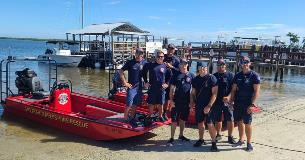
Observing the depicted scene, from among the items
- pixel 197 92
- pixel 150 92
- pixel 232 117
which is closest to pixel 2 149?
pixel 150 92

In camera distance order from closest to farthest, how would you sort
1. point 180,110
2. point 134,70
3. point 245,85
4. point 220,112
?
point 245,85 < point 220,112 < point 180,110 < point 134,70

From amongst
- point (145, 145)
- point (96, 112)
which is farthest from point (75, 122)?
point (145, 145)

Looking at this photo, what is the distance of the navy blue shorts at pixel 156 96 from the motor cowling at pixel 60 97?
3.48 meters

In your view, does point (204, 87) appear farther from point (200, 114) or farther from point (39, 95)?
point (39, 95)

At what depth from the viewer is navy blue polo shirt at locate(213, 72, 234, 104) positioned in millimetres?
7859

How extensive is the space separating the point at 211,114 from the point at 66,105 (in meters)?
5.22

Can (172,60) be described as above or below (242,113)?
above

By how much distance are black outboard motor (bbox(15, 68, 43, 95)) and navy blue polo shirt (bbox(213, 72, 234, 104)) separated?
251 inches

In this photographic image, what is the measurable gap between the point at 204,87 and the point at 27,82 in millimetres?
6421

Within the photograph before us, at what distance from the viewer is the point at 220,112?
7973mm

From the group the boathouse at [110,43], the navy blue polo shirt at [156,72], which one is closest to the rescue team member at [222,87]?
the navy blue polo shirt at [156,72]

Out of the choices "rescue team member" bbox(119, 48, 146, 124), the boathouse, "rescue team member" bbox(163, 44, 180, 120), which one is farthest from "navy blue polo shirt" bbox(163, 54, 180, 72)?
the boathouse

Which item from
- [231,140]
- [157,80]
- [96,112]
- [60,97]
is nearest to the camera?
[231,140]

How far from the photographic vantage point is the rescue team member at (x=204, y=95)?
24.6 feet
